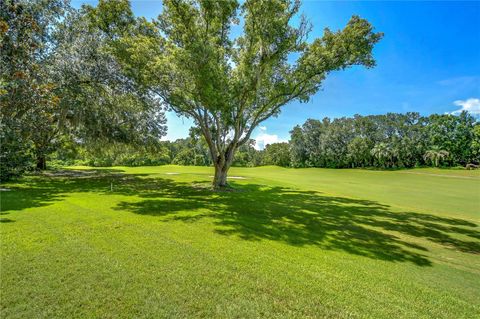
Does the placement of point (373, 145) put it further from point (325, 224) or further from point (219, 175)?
point (325, 224)

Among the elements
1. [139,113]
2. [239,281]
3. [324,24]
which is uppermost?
[324,24]

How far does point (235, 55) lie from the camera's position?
16141 mm

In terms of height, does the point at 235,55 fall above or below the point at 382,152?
above

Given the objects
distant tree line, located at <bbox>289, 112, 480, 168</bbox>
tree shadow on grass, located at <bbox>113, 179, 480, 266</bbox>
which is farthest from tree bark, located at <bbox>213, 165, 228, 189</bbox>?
distant tree line, located at <bbox>289, 112, 480, 168</bbox>

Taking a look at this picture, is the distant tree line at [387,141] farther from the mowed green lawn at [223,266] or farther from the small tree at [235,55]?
the mowed green lawn at [223,266]

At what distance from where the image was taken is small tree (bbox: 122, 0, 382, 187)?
491 inches

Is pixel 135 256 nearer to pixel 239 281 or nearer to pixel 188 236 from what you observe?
pixel 188 236

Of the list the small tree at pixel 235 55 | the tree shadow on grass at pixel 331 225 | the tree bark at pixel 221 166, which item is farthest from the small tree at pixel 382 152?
the tree bark at pixel 221 166

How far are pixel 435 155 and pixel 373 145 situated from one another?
42.4 ft

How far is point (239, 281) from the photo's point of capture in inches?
165

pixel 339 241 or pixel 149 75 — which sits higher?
pixel 149 75

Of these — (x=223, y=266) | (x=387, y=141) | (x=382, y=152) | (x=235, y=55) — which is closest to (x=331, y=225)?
(x=223, y=266)

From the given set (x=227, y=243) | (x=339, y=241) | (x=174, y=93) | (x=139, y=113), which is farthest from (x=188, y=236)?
(x=139, y=113)

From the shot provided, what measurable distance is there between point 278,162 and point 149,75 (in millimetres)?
63692
